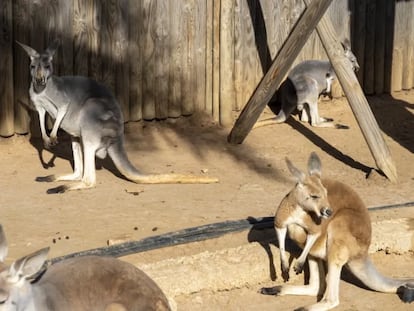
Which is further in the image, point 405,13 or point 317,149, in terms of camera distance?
point 405,13

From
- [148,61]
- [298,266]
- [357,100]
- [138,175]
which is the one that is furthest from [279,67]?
[298,266]

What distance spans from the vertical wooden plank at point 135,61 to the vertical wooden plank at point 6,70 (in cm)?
131

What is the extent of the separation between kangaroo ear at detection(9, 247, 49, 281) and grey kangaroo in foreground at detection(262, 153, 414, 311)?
2309 millimetres

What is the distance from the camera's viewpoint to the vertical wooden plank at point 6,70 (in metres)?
9.66

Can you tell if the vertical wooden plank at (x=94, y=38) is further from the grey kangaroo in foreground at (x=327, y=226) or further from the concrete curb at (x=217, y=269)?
the grey kangaroo in foreground at (x=327, y=226)

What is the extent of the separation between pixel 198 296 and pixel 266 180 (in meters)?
2.79

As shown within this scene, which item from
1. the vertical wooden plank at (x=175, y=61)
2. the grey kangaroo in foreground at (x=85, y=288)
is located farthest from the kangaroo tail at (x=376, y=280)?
the vertical wooden plank at (x=175, y=61)

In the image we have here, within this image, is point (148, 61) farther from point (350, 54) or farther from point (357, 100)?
point (350, 54)

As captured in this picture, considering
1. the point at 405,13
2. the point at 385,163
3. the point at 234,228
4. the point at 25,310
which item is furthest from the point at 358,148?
the point at 25,310

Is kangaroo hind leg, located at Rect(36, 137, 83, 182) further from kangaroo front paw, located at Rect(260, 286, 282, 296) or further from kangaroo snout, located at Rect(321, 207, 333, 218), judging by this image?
kangaroo snout, located at Rect(321, 207, 333, 218)

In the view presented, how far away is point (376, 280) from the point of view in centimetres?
690

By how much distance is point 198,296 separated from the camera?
22.3 ft

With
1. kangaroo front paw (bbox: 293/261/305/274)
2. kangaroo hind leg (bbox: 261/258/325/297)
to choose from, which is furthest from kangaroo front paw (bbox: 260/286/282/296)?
kangaroo front paw (bbox: 293/261/305/274)

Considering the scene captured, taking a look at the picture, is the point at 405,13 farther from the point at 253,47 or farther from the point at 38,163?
the point at 38,163
